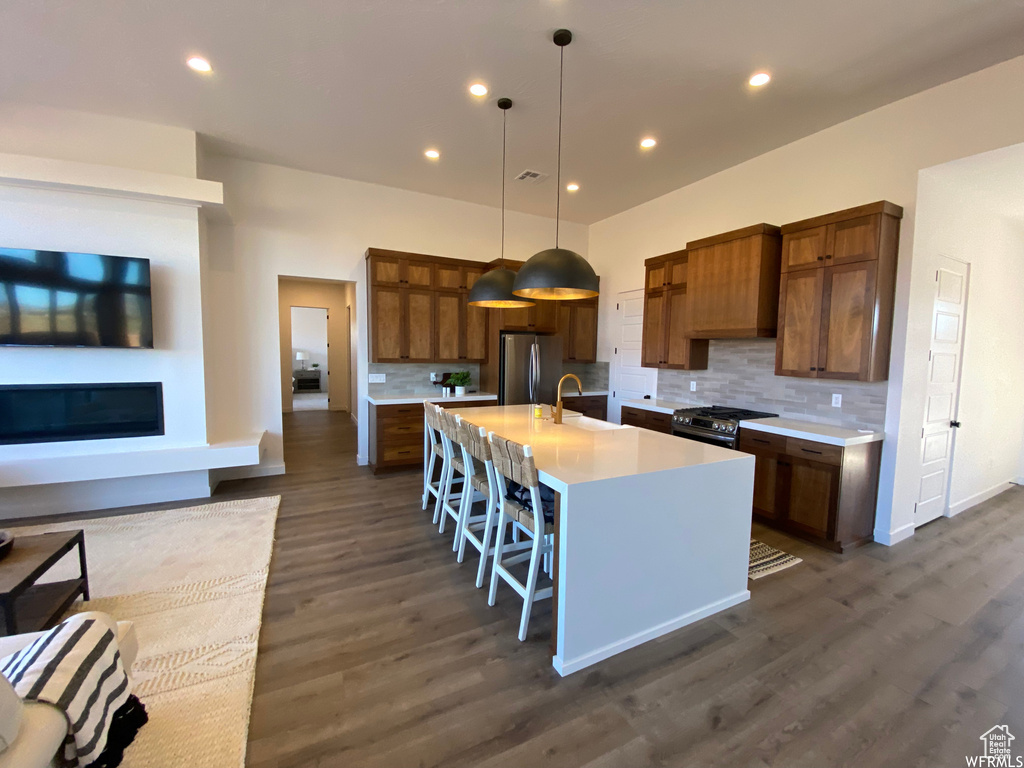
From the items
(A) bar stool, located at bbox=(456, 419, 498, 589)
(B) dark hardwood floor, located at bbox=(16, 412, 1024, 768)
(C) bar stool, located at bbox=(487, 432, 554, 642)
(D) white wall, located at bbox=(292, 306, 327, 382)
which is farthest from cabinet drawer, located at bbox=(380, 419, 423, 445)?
(D) white wall, located at bbox=(292, 306, 327, 382)

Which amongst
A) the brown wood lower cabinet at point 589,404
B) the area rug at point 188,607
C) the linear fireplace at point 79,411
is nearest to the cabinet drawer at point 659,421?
the brown wood lower cabinet at point 589,404

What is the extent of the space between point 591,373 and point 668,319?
1.91 metres

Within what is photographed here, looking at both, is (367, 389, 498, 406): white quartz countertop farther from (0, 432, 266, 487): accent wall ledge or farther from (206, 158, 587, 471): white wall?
(0, 432, 266, 487): accent wall ledge

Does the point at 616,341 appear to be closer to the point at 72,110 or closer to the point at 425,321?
the point at 425,321

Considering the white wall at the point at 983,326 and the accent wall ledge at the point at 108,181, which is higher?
the accent wall ledge at the point at 108,181

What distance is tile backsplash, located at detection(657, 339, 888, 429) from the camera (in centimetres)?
336

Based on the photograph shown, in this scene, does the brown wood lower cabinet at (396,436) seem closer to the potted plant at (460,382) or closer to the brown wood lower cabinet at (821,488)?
the potted plant at (460,382)

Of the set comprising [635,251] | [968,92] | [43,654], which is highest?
[968,92]

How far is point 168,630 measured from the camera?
216 cm

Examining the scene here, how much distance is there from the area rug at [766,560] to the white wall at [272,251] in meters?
4.29

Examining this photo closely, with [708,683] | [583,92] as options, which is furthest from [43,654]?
[583,92]

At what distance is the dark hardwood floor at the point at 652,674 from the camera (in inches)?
62.4

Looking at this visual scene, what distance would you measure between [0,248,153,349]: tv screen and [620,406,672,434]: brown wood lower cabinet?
4.74 metres

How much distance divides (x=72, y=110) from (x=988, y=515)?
8763 mm
